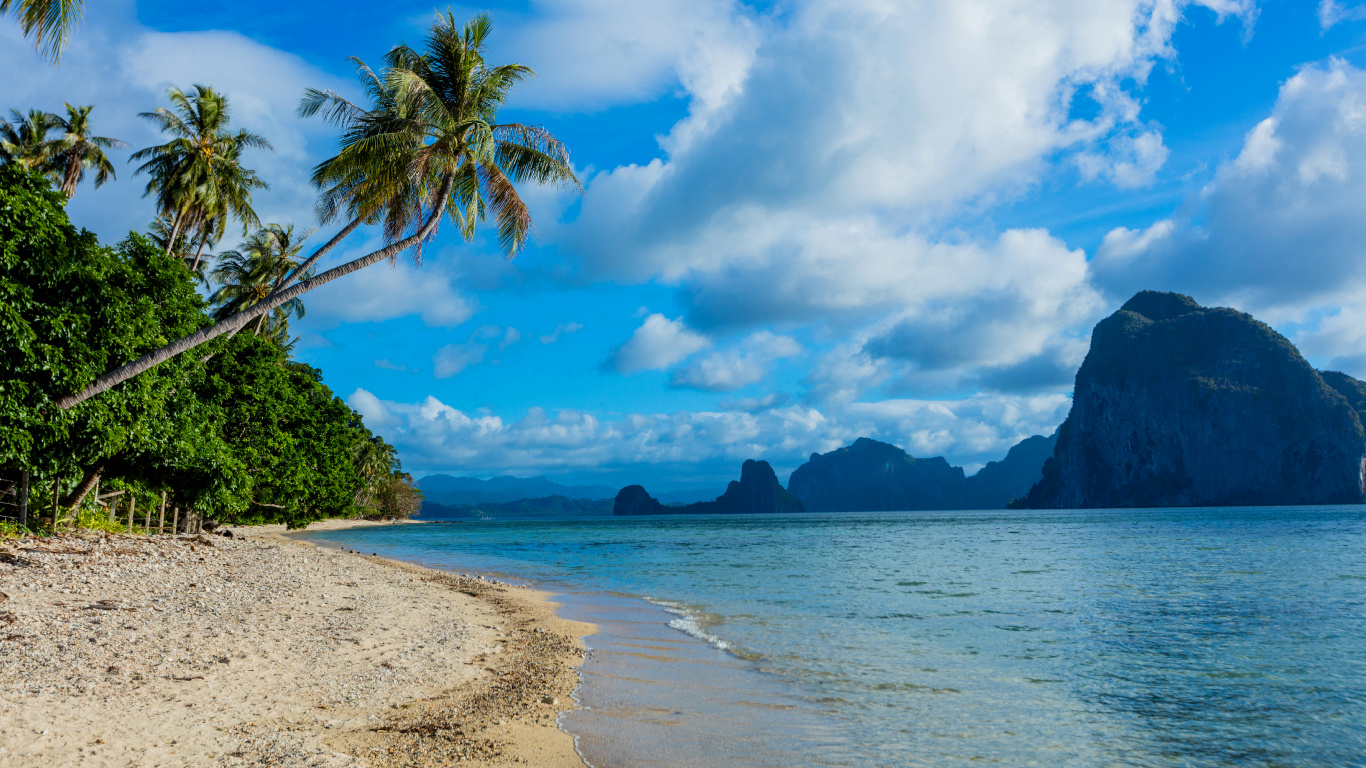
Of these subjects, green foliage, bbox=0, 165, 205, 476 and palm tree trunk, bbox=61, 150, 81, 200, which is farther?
palm tree trunk, bbox=61, 150, 81, 200

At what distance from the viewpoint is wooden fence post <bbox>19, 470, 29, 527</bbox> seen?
16.4 m

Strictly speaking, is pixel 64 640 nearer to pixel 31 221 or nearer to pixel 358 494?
pixel 31 221

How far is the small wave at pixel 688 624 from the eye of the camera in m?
13.1

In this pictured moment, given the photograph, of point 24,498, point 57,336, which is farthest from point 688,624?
point 24,498

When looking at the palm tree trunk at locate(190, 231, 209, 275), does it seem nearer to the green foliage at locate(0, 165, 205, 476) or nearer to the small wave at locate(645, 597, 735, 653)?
the green foliage at locate(0, 165, 205, 476)

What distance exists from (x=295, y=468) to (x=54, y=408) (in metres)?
20.5

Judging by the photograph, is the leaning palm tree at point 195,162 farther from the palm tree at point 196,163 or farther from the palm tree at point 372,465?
the palm tree at point 372,465

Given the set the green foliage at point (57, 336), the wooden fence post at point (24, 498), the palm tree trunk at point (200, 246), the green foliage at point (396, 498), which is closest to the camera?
the green foliage at point (57, 336)

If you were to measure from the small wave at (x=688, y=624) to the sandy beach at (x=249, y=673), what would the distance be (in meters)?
2.36

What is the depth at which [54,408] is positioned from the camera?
44.4ft

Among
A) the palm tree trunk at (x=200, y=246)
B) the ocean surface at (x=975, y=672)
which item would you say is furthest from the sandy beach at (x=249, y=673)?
the palm tree trunk at (x=200, y=246)

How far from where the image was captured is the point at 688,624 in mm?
15383

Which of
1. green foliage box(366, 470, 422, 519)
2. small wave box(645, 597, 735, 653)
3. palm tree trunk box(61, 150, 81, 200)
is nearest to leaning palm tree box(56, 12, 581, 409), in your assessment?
small wave box(645, 597, 735, 653)

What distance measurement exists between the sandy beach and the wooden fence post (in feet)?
8.54
